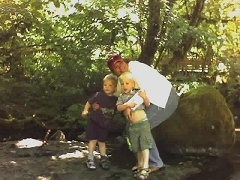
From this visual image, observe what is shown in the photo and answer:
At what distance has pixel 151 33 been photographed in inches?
345

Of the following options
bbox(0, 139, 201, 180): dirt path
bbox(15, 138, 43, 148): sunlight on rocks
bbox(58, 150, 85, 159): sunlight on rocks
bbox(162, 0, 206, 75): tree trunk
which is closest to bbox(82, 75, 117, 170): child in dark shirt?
bbox(0, 139, 201, 180): dirt path

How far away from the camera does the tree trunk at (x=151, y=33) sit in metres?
8.30

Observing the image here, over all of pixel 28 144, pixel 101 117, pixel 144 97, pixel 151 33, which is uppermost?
pixel 151 33

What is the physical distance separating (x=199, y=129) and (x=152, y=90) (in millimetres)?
1981

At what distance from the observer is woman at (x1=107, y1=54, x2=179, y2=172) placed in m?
5.40

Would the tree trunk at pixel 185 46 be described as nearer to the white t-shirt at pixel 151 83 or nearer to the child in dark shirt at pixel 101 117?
the white t-shirt at pixel 151 83

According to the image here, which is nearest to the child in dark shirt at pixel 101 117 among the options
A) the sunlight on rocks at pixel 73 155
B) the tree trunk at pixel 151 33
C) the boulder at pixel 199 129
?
the sunlight on rocks at pixel 73 155

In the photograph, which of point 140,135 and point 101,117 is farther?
point 101,117

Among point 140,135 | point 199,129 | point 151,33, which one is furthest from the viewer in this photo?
point 151,33

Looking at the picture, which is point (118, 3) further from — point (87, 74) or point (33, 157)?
point (33, 157)

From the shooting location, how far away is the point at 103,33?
8.54 meters

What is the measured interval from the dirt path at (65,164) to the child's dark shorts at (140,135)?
0.46m

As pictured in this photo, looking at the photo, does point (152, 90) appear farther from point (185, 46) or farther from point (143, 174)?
point (185, 46)

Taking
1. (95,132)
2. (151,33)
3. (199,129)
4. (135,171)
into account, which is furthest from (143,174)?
(151,33)
